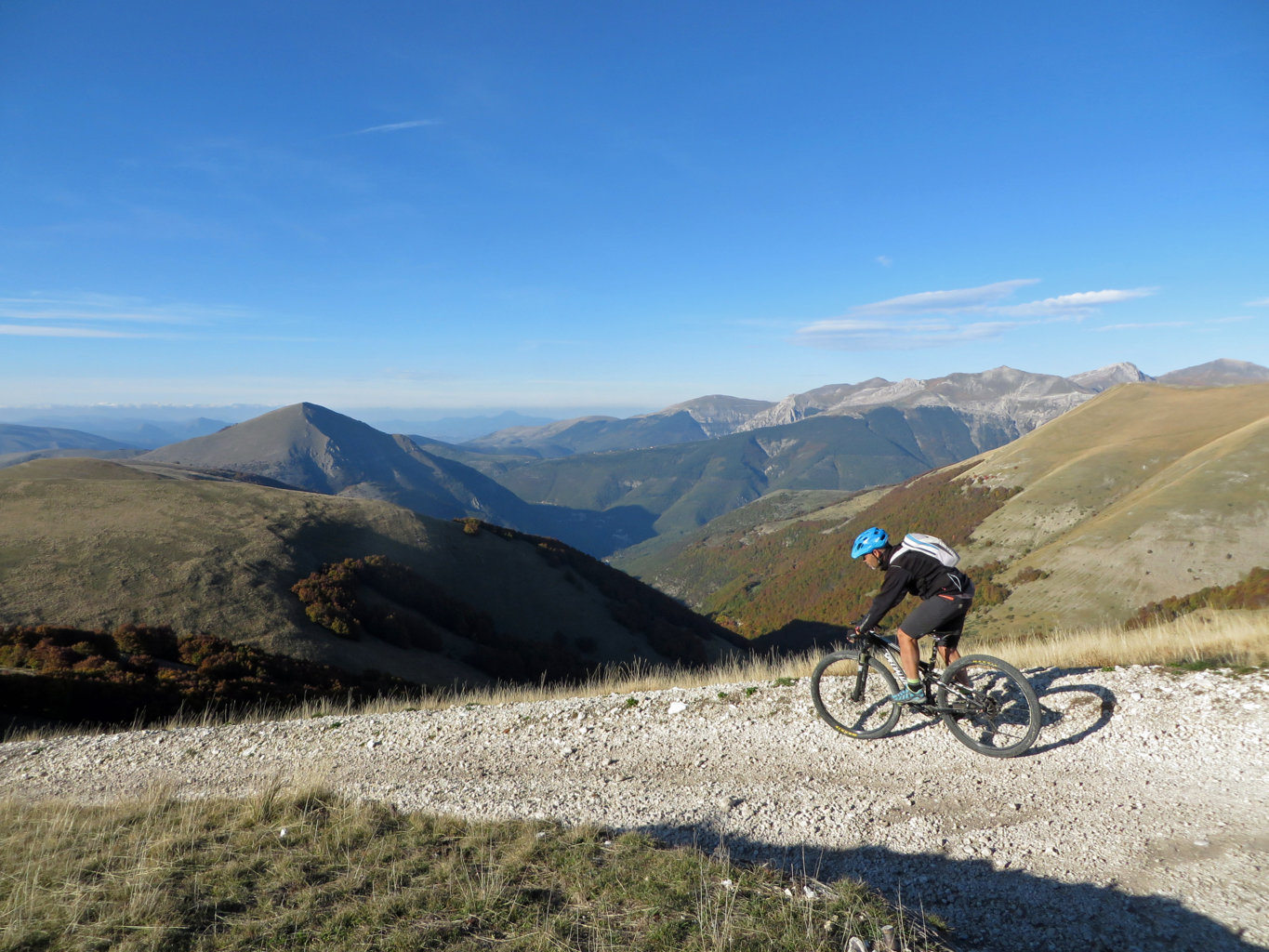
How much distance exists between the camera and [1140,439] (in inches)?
4911

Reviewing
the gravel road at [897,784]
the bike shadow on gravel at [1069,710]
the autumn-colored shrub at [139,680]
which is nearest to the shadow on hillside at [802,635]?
the autumn-colored shrub at [139,680]

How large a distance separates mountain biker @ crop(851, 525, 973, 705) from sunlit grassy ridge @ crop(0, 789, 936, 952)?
3685 millimetres

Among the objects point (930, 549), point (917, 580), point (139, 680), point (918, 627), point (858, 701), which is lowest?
point (139, 680)

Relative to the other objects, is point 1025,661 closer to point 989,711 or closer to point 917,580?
point 989,711

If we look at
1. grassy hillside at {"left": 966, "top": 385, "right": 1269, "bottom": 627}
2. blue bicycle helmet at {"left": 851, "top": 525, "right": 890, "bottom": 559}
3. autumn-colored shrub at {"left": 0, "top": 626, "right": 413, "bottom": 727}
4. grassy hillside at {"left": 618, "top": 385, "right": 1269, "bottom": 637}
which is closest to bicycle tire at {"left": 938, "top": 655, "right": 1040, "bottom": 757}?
blue bicycle helmet at {"left": 851, "top": 525, "right": 890, "bottom": 559}

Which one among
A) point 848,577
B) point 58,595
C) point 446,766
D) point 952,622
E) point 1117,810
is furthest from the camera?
point 848,577

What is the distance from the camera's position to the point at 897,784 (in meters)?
6.68

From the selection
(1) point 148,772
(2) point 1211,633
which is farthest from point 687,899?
(2) point 1211,633

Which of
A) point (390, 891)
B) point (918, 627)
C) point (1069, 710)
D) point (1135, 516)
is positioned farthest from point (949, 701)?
point (1135, 516)

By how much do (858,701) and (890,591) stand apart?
2.27 m

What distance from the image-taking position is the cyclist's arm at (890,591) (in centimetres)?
732

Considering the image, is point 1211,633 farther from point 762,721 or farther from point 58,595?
point 58,595

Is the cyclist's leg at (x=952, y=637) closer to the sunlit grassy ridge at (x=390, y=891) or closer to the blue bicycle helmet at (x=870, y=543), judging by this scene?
the blue bicycle helmet at (x=870, y=543)

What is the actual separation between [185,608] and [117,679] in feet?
46.6
